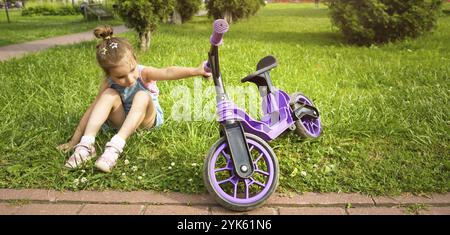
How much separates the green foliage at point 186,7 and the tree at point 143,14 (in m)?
6.79

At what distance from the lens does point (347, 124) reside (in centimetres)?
333

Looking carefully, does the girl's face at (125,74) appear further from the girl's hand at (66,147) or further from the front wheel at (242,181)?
the front wheel at (242,181)

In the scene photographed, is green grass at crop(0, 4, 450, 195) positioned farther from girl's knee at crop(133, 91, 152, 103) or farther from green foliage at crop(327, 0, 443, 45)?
green foliage at crop(327, 0, 443, 45)

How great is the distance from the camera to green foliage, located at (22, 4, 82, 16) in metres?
24.2

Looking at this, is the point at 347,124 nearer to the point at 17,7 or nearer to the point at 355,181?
the point at 355,181

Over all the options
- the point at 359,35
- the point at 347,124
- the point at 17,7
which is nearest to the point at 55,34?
the point at 359,35

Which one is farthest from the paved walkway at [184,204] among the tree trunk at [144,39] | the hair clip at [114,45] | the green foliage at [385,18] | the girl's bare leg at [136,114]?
the green foliage at [385,18]

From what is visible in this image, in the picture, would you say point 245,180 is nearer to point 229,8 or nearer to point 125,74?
point 125,74

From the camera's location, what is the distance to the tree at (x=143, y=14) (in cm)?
671

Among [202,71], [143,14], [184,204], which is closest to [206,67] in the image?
[202,71]

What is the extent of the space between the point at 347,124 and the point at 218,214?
152cm

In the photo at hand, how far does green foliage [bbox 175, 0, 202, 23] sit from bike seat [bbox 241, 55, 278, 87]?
11.5 m

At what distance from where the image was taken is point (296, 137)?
3123 millimetres

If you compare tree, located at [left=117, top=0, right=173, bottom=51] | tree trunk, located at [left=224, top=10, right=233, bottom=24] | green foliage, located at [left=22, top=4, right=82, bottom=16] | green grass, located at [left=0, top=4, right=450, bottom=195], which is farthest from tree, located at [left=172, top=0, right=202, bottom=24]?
green foliage, located at [left=22, top=4, right=82, bottom=16]
